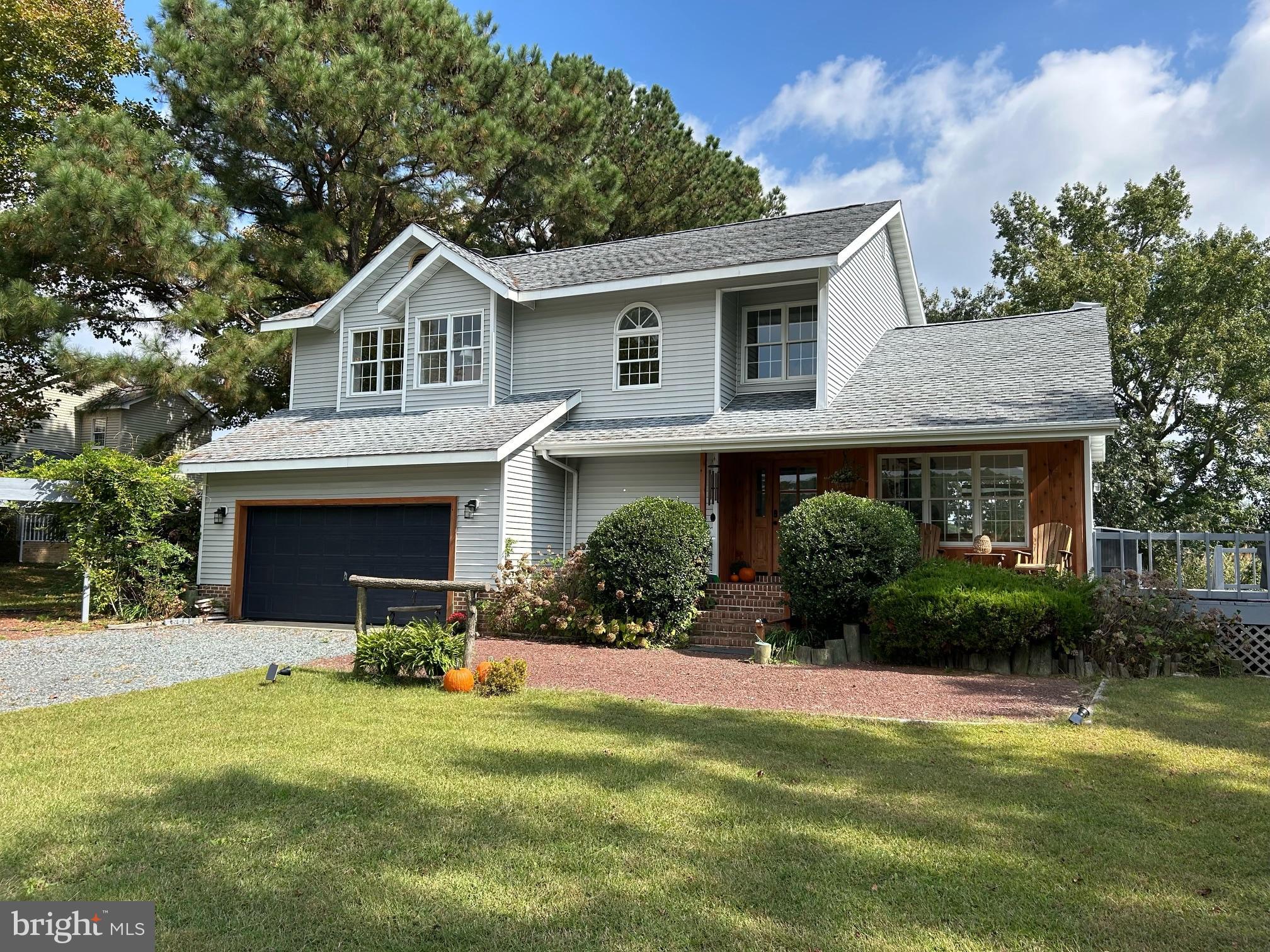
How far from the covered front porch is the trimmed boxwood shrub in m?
3.28

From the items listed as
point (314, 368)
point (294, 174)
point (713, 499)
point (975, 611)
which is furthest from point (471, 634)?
point (294, 174)

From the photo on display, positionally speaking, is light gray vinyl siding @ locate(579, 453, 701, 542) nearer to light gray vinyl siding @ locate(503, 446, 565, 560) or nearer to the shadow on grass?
light gray vinyl siding @ locate(503, 446, 565, 560)

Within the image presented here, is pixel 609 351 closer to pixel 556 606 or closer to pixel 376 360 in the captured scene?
pixel 376 360

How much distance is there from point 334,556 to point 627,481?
214 inches

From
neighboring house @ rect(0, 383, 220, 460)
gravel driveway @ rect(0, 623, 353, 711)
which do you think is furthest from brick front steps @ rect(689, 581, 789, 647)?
neighboring house @ rect(0, 383, 220, 460)

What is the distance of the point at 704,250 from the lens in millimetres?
16047

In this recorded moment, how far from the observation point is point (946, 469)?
573 inches

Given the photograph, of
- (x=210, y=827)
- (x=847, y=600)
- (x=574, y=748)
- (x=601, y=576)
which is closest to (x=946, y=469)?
(x=847, y=600)

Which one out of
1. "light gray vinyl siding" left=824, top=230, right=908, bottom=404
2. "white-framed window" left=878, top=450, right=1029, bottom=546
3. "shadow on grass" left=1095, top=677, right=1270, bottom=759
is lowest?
"shadow on grass" left=1095, top=677, right=1270, bottom=759

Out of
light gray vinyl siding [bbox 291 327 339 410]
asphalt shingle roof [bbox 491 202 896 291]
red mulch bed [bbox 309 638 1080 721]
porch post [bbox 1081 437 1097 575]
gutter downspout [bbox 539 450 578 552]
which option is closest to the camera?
red mulch bed [bbox 309 638 1080 721]

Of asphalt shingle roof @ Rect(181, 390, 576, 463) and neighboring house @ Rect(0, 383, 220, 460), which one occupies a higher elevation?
neighboring house @ Rect(0, 383, 220, 460)

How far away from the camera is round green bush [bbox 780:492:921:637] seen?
1109 centimetres

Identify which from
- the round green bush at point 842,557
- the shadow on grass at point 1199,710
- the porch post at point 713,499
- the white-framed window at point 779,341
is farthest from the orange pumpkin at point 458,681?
the white-framed window at point 779,341

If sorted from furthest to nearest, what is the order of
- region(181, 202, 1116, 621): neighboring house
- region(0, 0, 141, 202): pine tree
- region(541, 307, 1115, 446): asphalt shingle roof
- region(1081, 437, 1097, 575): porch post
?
region(0, 0, 141, 202): pine tree, region(181, 202, 1116, 621): neighboring house, region(541, 307, 1115, 446): asphalt shingle roof, region(1081, 437, 1097, 575): porch post
